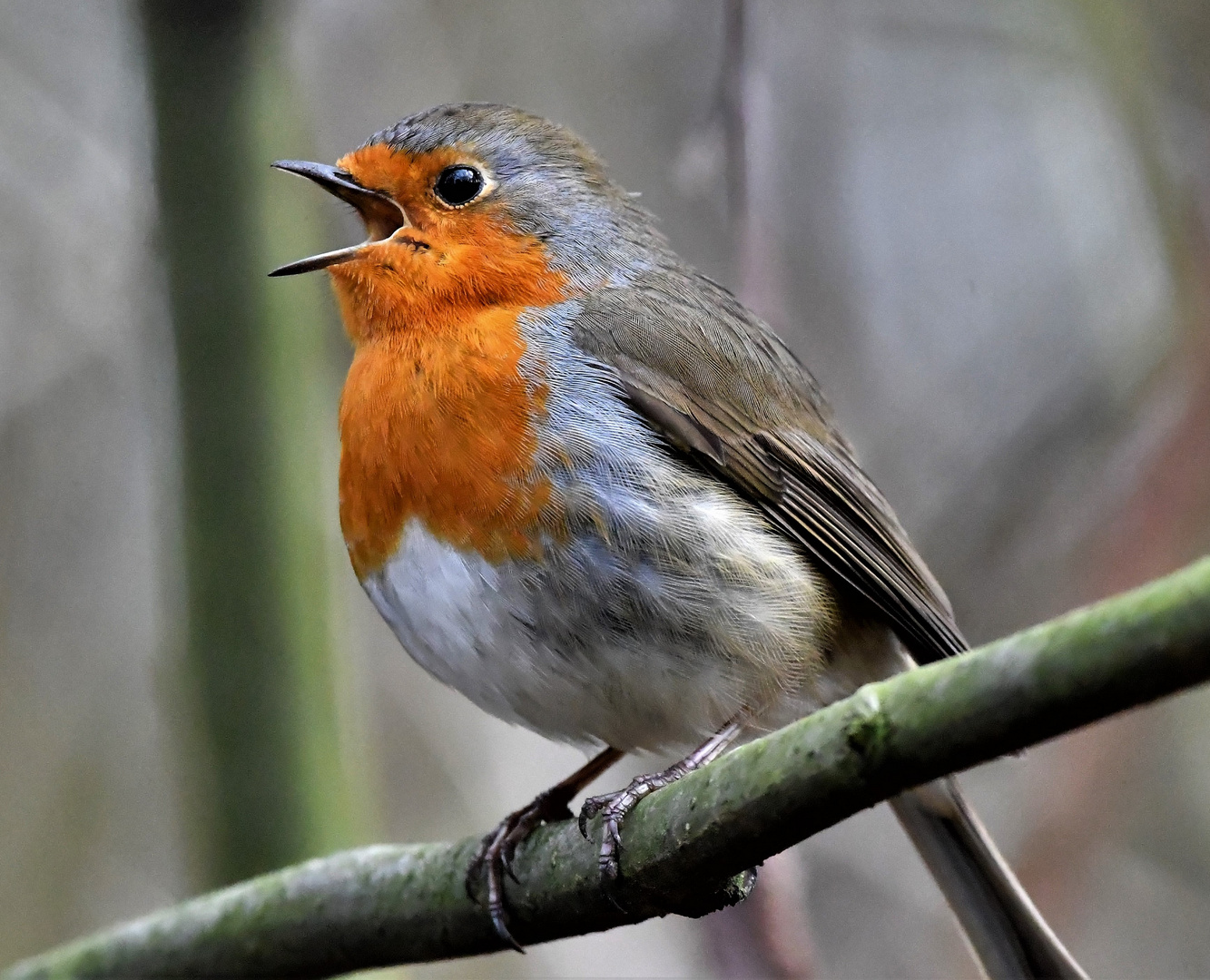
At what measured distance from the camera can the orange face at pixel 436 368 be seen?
2.85 m

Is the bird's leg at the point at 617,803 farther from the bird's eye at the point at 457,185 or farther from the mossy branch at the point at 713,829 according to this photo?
the bird's eye at the point at 457,185

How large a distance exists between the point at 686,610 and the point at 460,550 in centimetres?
45

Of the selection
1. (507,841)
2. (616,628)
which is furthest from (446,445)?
(507,841)

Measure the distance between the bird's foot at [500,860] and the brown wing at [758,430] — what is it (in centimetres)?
82

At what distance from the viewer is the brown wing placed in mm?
3170

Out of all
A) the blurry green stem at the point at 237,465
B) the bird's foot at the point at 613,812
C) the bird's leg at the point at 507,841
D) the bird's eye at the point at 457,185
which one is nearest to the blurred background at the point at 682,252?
the blurry green stem at the point at 237,465

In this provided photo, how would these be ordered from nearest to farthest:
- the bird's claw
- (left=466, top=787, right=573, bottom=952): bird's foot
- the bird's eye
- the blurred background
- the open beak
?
the bird's claw, (left=466, top=787, right=573, bottom=952): bird's foot, the open beak, the blurred background, the bird's eye

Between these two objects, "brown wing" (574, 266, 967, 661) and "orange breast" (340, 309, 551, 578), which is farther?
"brown wing" (574, 266, 967, 661)

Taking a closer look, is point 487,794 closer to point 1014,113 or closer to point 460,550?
point 460,550

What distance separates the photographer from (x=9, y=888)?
482cm

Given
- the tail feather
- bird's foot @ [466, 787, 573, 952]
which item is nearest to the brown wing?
the tail feather

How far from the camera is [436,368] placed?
3070 mm

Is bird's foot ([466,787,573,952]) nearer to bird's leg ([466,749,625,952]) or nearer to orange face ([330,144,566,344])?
bird's leg ([466,749,625,952])

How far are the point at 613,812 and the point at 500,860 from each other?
15.4 inches
